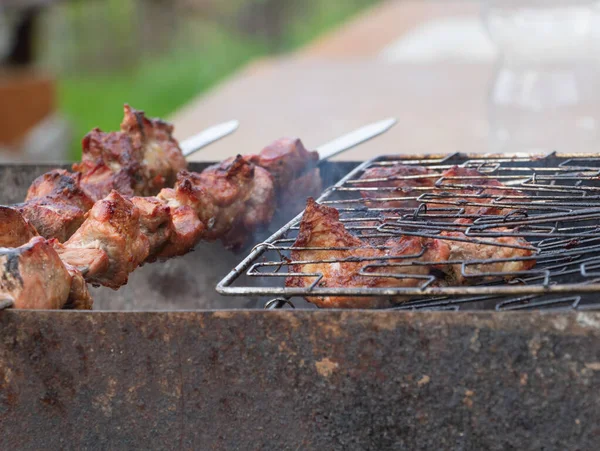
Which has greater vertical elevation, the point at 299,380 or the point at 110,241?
the point at 110,241

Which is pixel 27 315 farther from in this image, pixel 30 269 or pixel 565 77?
pixel 565 77

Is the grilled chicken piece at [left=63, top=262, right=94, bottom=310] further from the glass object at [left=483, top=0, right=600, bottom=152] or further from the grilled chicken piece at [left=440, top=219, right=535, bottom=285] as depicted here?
the glass object at [left=483, top=0, right=600, bottom=152]

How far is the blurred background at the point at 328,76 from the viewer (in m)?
5.18

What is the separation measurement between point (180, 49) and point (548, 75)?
1055 cm

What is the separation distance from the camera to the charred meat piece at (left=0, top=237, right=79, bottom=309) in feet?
5.56

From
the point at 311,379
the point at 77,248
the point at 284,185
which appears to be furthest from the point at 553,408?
the point at 284,185

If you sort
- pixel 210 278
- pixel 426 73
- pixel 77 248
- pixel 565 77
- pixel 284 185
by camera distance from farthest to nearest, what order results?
pixel 426 73
pixel 565 77
pixel 210 278
pixel 284 185
pixel 77 248

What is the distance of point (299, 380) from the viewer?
164cm

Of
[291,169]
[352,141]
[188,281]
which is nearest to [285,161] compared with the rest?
[291,169]

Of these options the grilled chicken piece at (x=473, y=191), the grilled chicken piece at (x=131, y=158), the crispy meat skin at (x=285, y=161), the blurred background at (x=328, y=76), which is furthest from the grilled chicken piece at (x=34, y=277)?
the blurred background at (x=328, y=76)

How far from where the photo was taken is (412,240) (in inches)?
73.5

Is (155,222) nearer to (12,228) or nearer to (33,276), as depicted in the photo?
(12,228)

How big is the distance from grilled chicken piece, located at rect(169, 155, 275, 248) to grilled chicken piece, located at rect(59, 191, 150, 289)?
0.34 meters

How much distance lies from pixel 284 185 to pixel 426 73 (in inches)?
174
